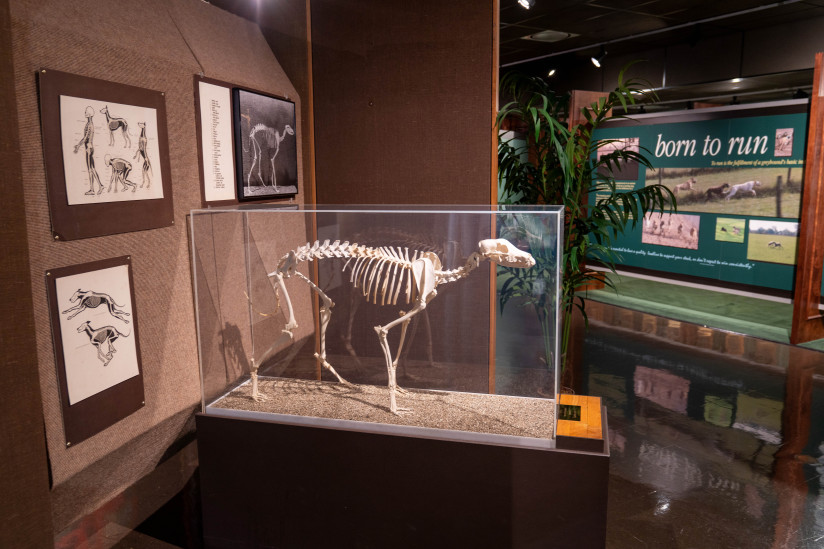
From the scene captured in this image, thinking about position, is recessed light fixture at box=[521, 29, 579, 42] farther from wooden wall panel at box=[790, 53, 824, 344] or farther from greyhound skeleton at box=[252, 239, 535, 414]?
greyhound skeleton at box=[252, 239, 535, 414]

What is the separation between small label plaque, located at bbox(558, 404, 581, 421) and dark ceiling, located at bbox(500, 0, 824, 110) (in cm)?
480

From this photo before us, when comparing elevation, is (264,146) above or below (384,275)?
above

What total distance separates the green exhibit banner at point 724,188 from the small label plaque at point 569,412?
3.40 metres

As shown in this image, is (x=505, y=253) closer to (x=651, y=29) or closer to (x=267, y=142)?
(x=267, y=142)

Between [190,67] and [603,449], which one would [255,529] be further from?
[190,67]

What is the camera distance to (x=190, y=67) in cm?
286

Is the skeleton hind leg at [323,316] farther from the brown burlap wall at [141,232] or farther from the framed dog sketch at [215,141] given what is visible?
the framed dog sketch at [215,141]

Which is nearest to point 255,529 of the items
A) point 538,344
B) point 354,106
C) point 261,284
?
A: point 261,284

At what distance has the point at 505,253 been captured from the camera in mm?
2117

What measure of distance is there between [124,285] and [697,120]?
19.1ft

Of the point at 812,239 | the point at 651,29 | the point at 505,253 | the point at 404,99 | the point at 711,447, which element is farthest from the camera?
the point at 651,29

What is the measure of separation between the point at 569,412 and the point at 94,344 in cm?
191

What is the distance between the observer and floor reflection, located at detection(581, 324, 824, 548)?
2566 mm

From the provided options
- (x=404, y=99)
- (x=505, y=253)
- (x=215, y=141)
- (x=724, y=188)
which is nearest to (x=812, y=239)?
(x=724, y=188)
